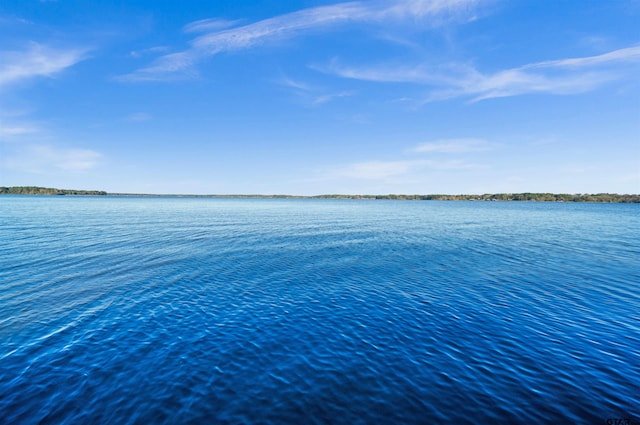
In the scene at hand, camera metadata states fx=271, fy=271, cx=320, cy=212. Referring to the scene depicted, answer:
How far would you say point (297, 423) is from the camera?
9.84 metres

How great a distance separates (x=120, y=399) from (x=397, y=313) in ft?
52.3

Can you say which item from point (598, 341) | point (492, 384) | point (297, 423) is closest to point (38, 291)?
point (297, 423)

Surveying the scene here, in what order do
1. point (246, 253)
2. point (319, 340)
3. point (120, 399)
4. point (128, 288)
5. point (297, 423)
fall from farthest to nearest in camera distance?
point (246, 253) → point (128, 288) → point (319, 340) → point (120, 399) → point (297, 423)

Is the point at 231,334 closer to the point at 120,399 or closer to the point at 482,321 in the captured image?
the point at 120,399

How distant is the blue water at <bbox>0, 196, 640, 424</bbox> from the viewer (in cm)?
1068

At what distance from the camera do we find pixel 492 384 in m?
12.1

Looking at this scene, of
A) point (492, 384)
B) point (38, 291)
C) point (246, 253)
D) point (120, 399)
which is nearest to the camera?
point (120, 399)

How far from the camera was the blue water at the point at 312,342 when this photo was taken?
10680 mm

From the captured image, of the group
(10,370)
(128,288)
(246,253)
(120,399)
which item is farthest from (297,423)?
(246,253)

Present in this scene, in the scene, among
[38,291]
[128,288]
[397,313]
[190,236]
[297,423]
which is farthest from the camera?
[190,236]

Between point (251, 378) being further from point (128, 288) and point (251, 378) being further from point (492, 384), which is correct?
point (128, 288)

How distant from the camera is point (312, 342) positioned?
50.6 ft

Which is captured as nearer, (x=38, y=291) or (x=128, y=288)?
(x=38, y=291)

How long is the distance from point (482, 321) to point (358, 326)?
27.8 ft
